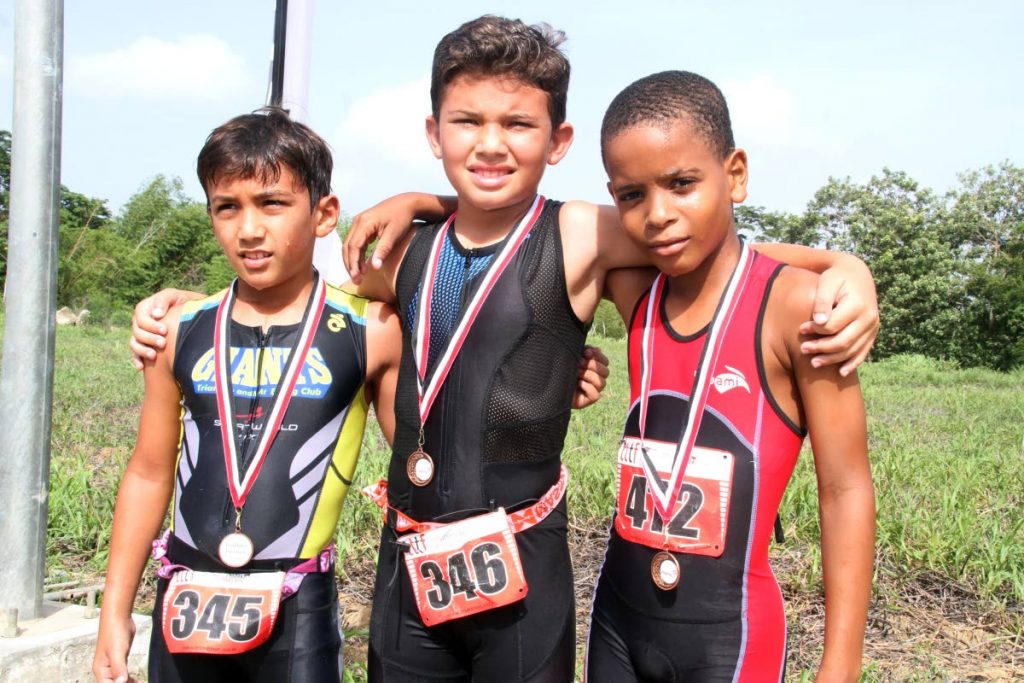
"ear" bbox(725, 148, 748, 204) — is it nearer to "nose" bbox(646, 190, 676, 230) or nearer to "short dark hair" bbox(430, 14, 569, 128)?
"nose" bbox(646, 190, 676, 230)

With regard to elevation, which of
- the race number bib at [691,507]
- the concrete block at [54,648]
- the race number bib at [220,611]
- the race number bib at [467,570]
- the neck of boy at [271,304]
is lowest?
the concrete block at [54,648]

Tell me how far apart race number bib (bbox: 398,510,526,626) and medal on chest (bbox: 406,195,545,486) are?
0.56ft

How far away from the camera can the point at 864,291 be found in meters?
1.82

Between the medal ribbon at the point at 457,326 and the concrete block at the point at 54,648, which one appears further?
the concrete block at the point at 54,648

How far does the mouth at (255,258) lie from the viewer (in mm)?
2268

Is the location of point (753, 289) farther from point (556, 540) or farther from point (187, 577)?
point (187, 577)

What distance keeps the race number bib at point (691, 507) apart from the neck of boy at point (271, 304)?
0.96 m

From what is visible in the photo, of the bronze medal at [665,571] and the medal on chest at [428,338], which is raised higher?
the medal on chest at [428,338]

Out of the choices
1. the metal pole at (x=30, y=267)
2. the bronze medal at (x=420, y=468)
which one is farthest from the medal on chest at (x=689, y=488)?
the metal pole at (x=30, y=267)

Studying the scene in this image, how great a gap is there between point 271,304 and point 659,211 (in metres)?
1.03

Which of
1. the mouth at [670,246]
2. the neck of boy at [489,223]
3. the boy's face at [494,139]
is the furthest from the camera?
the neck of boy at [489,223]

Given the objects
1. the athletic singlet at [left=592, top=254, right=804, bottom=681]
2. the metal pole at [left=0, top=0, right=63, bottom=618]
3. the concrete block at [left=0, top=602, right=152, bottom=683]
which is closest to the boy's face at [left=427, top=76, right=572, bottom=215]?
the athletic singlet at [left=592, top=254, right=804, bottom=681]

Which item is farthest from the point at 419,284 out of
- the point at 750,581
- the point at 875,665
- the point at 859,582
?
the point at 875,665

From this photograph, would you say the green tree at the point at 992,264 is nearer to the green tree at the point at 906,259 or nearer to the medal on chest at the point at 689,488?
the green tree at the point at 906,259
